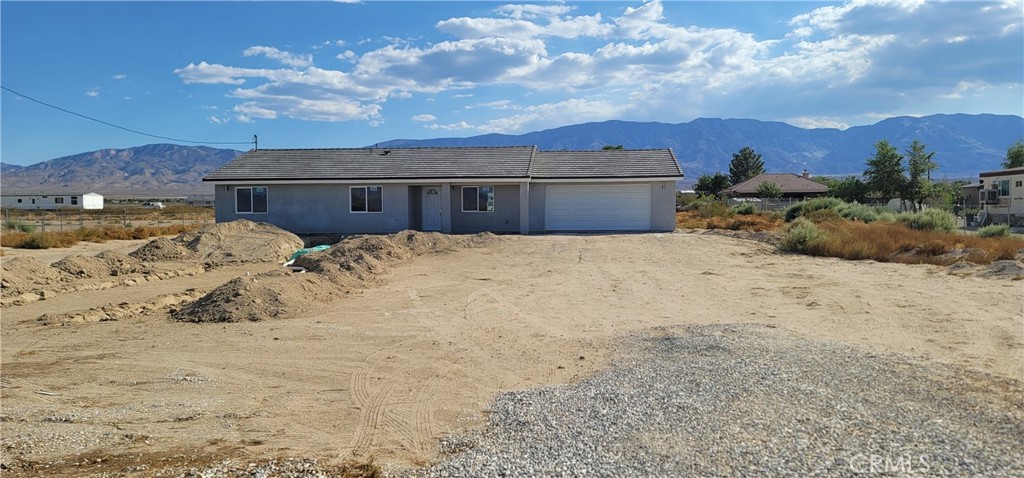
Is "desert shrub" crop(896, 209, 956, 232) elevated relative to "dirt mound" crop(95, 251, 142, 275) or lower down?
elevated

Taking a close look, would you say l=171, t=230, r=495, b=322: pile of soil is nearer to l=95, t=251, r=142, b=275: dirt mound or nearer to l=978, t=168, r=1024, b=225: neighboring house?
l=95, t=251, r=142, b=275: dirt mound

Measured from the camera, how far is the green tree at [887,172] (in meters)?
48.2

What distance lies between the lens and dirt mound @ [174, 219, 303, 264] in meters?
23.8

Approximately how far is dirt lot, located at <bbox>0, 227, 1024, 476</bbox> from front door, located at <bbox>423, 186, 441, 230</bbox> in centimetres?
1090

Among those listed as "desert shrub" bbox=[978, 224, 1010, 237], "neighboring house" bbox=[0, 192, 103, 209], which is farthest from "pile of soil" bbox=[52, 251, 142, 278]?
"neighboring house" bbox=[0, 192, 103, 209]

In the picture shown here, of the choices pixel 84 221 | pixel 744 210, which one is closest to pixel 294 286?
pixel 744 210

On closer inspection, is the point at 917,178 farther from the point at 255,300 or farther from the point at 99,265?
the point at 99,265

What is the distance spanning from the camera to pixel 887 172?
48438 millimetres

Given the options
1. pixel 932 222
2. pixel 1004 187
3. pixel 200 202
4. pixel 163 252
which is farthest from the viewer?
pixel 200 202

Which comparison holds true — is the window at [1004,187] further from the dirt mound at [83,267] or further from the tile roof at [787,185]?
the dirt mound at [83,267]

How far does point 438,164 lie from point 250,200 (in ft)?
26.3

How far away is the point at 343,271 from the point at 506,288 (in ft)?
12.2

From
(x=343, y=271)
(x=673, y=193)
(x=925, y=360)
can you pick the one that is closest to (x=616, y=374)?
(x=925, y=360)

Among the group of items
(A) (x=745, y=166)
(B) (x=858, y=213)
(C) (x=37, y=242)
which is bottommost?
(C) (x=37, y=242)
